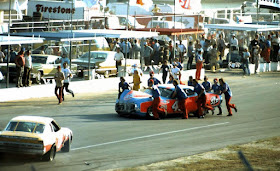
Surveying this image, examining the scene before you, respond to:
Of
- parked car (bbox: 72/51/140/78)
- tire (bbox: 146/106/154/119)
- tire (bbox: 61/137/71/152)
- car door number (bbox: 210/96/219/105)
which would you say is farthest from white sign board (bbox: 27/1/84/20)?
tire (bbox: 61/137/71/152)

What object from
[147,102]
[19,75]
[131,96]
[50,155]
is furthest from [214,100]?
[50,155]

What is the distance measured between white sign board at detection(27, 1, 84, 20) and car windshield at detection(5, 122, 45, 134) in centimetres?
3376

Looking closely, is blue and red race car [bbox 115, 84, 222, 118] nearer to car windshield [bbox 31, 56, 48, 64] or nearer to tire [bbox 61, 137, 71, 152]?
tire [bbox 61, 137, 71, 152]

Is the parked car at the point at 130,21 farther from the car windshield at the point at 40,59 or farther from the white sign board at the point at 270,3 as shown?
the car windshield at the point at 40,59

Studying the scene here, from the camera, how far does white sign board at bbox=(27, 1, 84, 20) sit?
48.7 meters

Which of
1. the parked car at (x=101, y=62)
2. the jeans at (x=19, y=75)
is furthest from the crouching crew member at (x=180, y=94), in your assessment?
the parked car at (x=101, y=62)

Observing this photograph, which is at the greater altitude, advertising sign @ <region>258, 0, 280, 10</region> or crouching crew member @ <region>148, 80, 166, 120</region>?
advertising sign @ <region>258, 0, 280, 10</region>

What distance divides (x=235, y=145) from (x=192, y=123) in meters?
4.05

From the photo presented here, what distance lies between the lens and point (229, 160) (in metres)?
15.7

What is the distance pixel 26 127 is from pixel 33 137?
24.3 inches

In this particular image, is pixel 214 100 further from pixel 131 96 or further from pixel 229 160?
pixel 229 160

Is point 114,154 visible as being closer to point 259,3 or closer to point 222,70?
point 222,70

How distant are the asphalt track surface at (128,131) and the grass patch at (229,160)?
1.75ft

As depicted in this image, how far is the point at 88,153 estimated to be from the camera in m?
16.2
